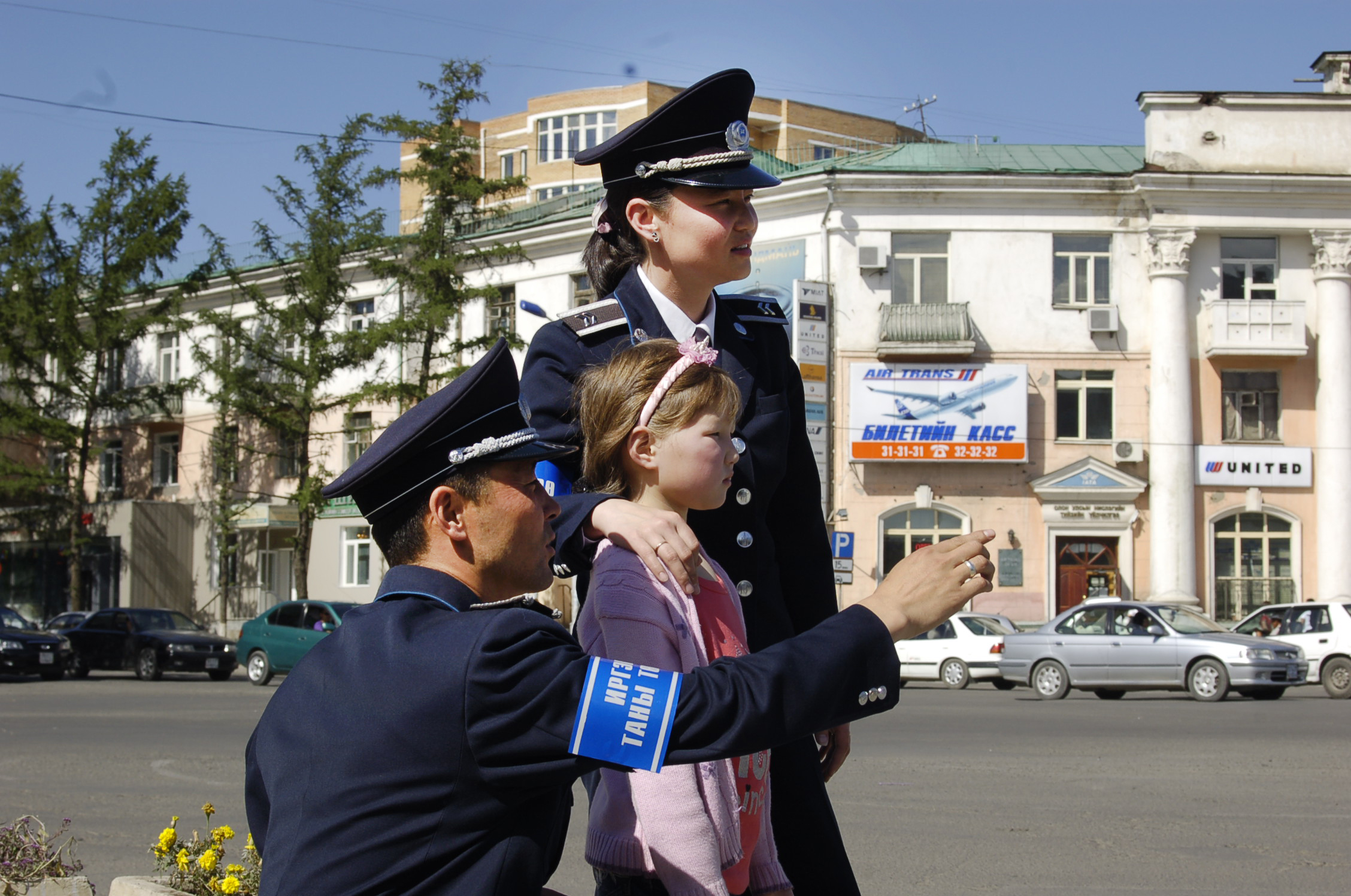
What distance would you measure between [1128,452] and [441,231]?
16.8 metres

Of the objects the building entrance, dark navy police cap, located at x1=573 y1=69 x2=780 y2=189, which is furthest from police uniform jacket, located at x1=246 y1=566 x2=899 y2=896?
the building entrance

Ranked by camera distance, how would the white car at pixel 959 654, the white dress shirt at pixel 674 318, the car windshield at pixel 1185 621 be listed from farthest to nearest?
the white car at pixel 959 654 → the car windshield at pixel 1185 621 → the white dress shirt at pixel 674 318

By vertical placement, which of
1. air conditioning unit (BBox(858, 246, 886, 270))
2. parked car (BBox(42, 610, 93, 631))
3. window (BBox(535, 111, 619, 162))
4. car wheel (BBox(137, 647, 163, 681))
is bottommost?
car wheel (BBox(137, 647, 163, 681))

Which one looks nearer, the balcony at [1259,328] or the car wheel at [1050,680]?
the car wheel at [1050,680]

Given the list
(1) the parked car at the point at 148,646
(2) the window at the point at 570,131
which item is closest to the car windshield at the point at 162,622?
(1) the parked car at the point at 148,646

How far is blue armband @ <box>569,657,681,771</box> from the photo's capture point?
1.91 m

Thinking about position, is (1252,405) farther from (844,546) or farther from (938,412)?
(844,546)

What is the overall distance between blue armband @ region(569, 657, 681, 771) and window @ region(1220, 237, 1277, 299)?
33.6 m

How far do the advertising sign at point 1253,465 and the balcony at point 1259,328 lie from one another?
2229mm

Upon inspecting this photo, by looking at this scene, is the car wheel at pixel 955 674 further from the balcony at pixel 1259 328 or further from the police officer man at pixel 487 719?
the police officer man at pixel 487 719

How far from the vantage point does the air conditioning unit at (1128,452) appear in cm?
3195

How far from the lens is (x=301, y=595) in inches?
1267

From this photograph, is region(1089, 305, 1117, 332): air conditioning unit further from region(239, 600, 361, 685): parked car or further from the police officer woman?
the police officer woman

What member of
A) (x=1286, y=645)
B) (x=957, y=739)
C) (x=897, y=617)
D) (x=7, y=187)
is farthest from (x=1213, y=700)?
(x=7, y=187)
